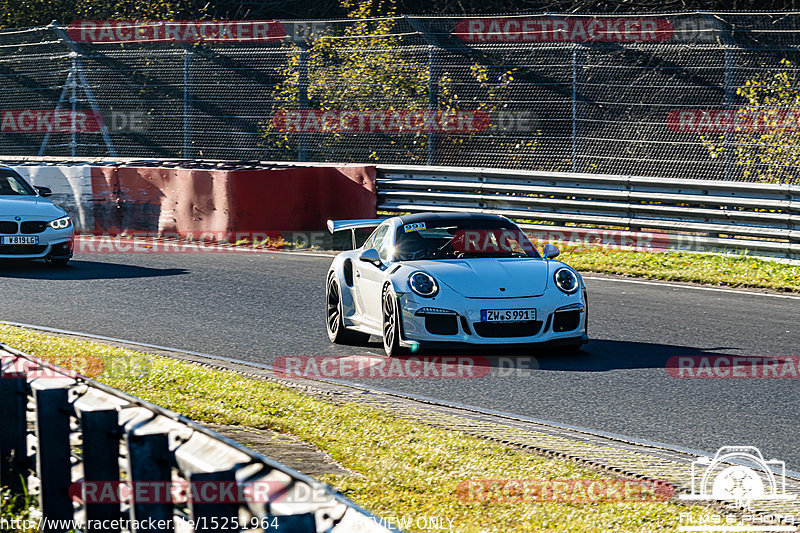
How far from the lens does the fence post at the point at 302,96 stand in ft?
62.8

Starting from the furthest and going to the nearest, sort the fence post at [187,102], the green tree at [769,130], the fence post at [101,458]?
the fence post at [187,102]
the green tree at [769,130]
the fence post at [101,458]

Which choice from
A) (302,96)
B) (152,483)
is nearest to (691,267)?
(302,96)

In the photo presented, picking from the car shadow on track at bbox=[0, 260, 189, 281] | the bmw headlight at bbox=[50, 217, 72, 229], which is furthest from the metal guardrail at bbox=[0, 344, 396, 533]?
the bmw headlight at bbox=[50, 217, 72, 229]

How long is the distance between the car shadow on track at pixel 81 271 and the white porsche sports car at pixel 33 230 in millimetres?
206

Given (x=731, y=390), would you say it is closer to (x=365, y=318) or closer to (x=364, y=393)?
(x=364, y=393)

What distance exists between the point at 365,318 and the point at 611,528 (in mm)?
5495

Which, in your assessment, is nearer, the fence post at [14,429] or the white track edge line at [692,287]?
the fence post at [14,429]

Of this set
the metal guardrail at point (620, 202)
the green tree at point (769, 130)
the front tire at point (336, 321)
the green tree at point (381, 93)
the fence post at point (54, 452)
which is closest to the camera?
the fence post at point (54, 452)

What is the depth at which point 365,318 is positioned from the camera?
990 cm

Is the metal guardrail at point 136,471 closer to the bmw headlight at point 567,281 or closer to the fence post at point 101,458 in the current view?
the fence post at point 101,458

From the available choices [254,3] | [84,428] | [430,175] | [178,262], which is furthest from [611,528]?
[254,3]

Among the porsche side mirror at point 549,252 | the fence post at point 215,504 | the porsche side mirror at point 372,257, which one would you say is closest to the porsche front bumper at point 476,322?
the porsche side mirror at point 549,252

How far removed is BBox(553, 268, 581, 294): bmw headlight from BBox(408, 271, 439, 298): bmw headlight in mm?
1010

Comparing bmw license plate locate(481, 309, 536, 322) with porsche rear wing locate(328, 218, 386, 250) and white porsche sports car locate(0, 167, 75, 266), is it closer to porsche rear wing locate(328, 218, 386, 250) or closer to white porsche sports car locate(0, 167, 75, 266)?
porsche rear wing locate(328, 218, 386, 250)
